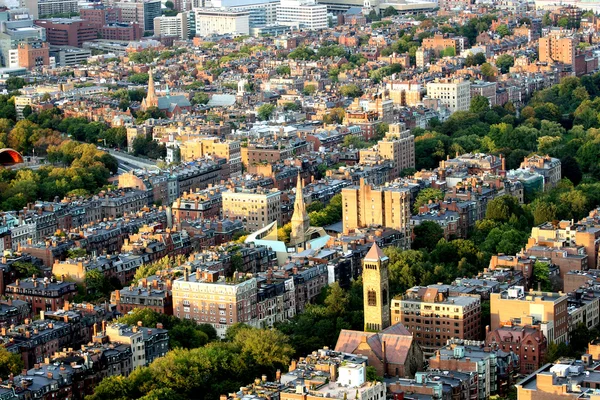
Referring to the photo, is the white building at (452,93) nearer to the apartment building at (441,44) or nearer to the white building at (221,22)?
the apartment building at (441,44)

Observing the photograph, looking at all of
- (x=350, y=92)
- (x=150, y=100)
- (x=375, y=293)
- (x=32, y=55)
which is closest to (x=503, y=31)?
(x=350, y=92)

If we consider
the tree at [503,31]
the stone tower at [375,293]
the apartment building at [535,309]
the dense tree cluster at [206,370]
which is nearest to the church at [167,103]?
the tree at [503,31]

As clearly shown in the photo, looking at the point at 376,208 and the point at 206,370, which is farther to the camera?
the point at 376,208

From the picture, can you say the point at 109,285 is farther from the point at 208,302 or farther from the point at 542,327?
the point at 542,327

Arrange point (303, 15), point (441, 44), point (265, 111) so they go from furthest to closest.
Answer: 1. point (303, 15)
2. point (441, 44)
3. point (265, 111)

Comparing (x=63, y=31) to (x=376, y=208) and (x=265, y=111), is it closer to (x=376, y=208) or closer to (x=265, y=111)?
(x=265, y=111)

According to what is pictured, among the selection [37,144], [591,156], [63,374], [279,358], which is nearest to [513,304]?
[279,358]
